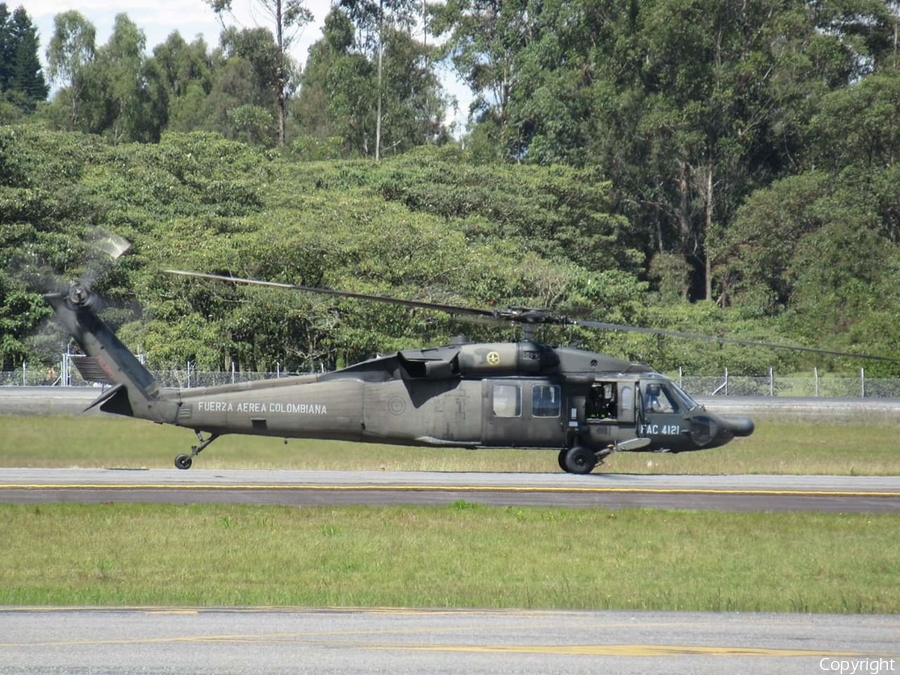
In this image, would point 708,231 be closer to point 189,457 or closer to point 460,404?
point 460,404

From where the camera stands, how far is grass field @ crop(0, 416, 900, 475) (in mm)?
26516

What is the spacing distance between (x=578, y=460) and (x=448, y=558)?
9.46 m

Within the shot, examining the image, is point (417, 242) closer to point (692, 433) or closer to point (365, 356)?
point (365, 356)

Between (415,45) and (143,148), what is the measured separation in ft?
132

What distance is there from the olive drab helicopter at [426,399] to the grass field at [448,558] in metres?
4.14

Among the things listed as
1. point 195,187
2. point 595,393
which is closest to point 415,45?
point 195,187

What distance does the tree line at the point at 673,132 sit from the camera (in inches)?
2995

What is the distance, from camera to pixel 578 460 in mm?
27047

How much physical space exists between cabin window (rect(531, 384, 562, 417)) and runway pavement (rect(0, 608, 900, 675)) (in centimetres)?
1296

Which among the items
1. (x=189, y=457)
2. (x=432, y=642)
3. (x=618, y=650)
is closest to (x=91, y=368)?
(x=189, y=457)

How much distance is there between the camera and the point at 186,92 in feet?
471

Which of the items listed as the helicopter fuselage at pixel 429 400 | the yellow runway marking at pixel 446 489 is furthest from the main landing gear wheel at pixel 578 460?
the yellow runway marking at pixel 446 489

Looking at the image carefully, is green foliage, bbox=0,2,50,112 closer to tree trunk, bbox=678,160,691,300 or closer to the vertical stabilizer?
tree trunk, bbox=678,160,691,300

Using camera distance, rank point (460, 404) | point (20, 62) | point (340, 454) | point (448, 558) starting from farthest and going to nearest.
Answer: point (20, 62) → point (340, 454) → point (460, 404) → point (448, 558)
